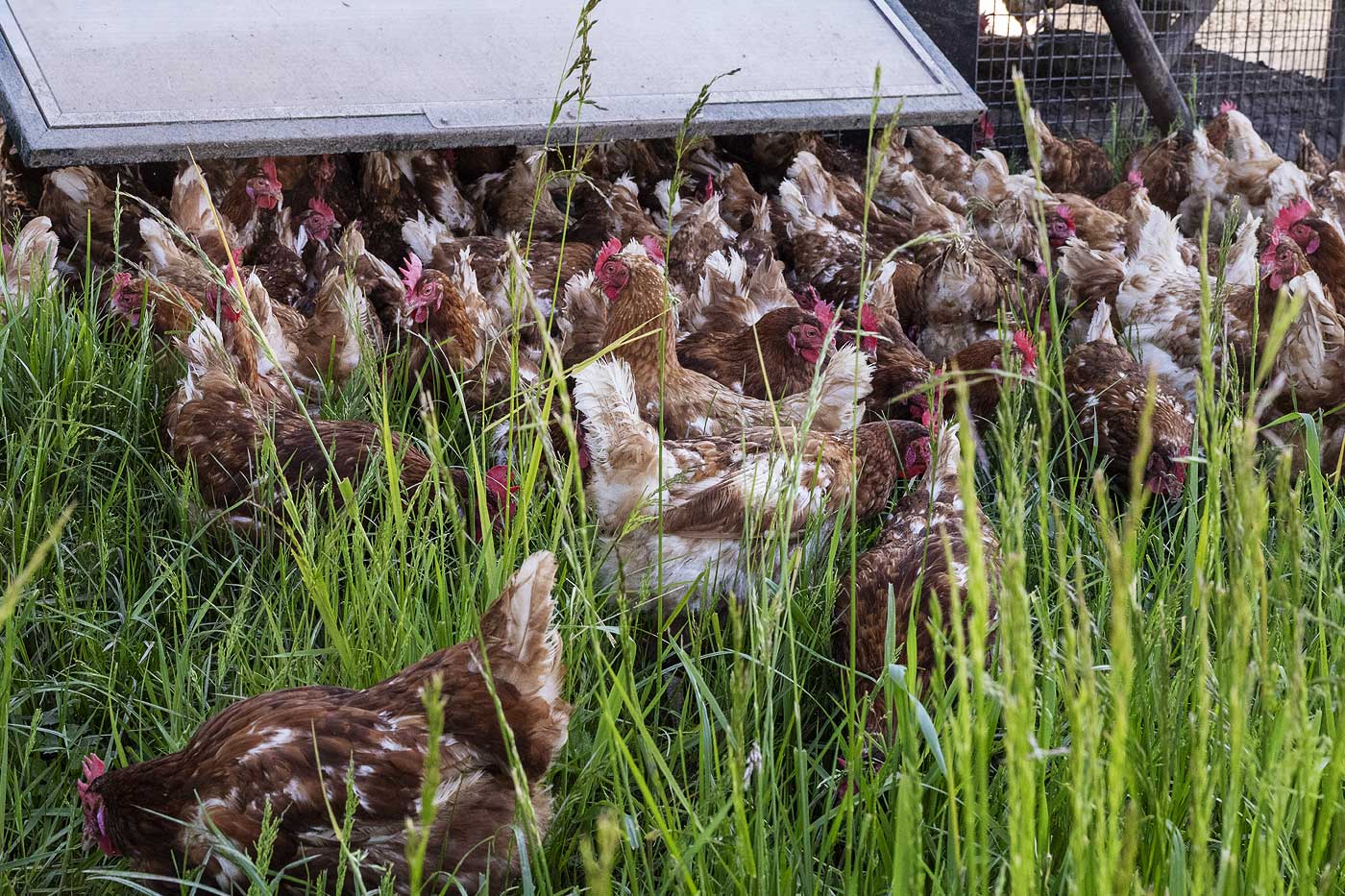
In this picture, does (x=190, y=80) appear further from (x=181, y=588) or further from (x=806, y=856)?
(x=806, y=856)

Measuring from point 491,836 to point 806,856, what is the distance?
0.50 m

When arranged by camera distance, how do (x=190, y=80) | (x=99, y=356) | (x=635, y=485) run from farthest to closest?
(x=190, y=80), (x=99, y=356), (x=635, y=485)

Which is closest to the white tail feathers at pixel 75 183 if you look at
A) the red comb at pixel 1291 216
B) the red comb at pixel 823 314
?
the red comb at pixel 823 314

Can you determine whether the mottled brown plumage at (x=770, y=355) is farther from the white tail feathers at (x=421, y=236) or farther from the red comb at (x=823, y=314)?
the white tail feathers at (x=421, y=236)

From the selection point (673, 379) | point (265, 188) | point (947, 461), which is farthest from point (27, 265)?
point (947, 461)

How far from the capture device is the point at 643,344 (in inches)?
130

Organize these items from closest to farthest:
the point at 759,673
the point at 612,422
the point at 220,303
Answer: the point at 759,673, the point at 612,422, the point at 220,303

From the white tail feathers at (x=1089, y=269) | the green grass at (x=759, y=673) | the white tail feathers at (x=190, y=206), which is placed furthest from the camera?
the white tail feathers at (x=1089, y=269)

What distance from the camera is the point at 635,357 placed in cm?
333

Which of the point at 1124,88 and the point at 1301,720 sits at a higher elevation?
the point at 1301,720

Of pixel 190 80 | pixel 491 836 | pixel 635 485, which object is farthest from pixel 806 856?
pixel 190 80

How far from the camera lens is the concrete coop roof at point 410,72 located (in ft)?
13.0

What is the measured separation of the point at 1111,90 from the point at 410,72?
14.1 feet

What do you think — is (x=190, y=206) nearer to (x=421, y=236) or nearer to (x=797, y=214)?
(x=421, y=236)
